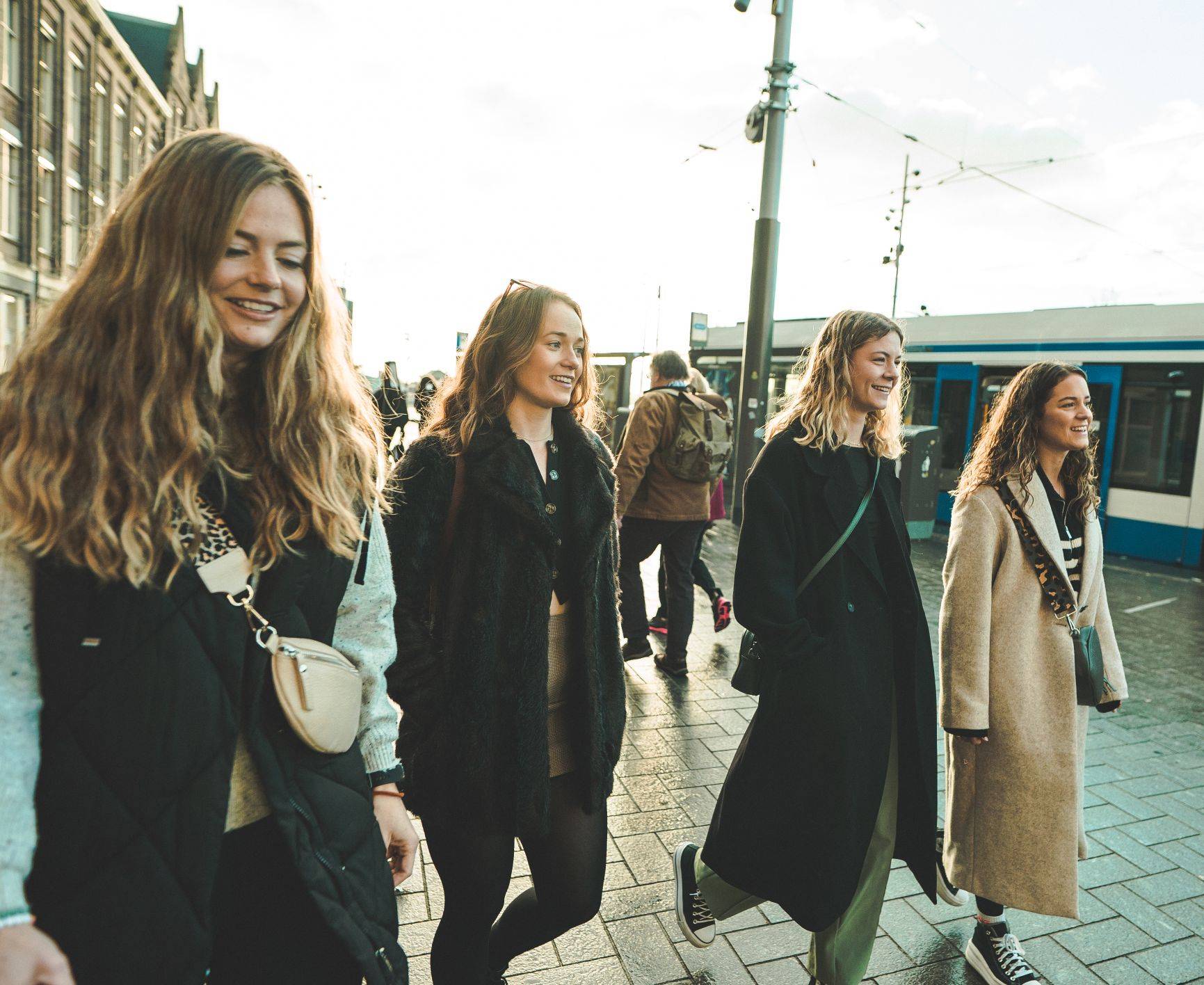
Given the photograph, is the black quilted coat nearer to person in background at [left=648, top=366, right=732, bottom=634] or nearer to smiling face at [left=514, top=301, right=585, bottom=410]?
smiling face at [left=514, top=301, right=585, bottom=410]

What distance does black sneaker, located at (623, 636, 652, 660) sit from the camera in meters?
5.72

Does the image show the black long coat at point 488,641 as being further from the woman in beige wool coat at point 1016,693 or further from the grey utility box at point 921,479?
the grey utility box at point 921,479

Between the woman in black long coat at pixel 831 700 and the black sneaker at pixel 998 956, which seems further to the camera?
the black sneaker at pixel 998 956

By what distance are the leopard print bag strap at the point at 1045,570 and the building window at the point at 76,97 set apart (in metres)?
32.9

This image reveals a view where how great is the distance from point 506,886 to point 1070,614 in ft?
6.33

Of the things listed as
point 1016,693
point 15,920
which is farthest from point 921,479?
point 15,920

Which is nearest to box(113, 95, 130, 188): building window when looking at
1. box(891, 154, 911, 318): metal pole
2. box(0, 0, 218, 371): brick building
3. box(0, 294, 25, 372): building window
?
box(0, 0, 218, 371): brick building

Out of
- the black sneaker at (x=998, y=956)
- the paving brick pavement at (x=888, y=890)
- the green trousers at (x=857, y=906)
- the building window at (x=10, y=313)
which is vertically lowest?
the paving brick pavement at (x=888, y=890)

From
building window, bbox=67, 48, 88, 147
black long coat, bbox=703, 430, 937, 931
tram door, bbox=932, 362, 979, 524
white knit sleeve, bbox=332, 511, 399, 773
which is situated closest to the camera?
white knit sleeve, bbox=332, 511, 399, 773

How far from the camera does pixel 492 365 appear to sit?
235cm

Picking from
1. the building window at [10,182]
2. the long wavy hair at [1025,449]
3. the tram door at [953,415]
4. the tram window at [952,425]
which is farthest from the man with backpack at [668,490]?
the building window at [10,182]

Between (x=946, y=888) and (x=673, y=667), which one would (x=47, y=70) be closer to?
(x=673, y=667)

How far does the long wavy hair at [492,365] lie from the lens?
89.8 inches

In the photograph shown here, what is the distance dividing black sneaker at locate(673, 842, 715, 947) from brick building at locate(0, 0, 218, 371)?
847 inches
